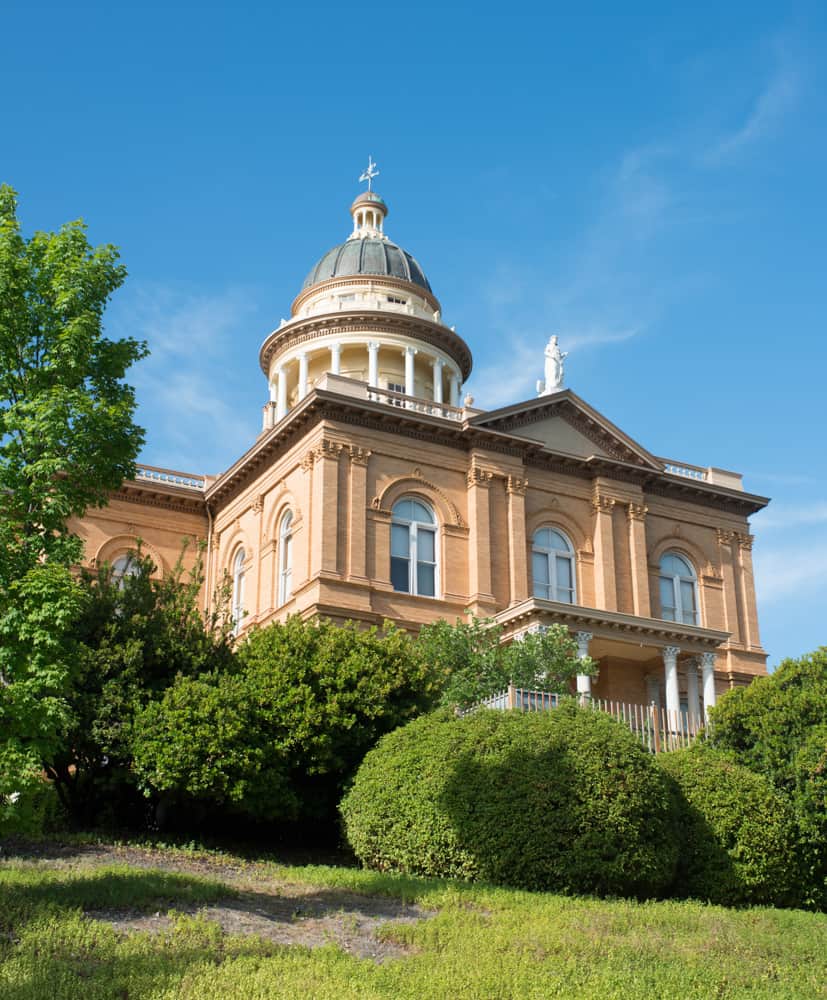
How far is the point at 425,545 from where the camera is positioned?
36469 millimetres

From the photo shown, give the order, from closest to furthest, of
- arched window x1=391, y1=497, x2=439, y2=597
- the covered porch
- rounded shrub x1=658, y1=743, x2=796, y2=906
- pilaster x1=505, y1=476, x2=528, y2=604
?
rounded shrub x1=658, y1=743, x2=796, y2=906 → the covered porch → arched window x1=391, y1=497, x2=439, y2=597 → pilaster x1=505, y1=476, x2=528, y2=604

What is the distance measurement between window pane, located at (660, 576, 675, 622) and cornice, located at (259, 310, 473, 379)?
12.9 meters

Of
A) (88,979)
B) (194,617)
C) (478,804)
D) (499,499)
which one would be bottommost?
(88,979)

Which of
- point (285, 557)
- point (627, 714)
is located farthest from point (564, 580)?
point (627, 714)

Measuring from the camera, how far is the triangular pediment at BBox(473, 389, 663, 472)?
3881cm

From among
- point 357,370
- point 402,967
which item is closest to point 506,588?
point 357,370

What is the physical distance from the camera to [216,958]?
42.9ft

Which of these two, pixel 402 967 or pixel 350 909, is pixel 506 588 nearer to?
pixel 350 909

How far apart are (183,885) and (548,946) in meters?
4.86

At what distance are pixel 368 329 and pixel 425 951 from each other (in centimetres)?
3445

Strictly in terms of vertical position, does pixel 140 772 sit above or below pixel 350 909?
above

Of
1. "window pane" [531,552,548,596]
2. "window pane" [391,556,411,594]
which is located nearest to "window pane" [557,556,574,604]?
"window pane" [531,552,548,596]

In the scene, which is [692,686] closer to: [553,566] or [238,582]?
[553,566]

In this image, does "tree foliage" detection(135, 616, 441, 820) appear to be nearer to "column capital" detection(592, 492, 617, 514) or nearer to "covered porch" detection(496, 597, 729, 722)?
"covered porch" detection(496, 597, 729, 722)
